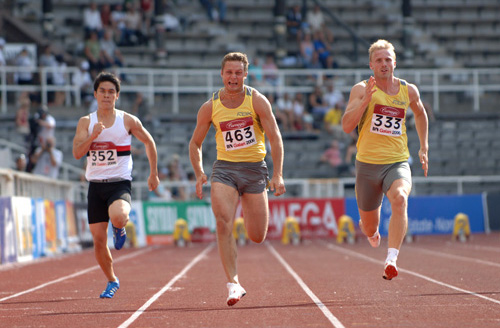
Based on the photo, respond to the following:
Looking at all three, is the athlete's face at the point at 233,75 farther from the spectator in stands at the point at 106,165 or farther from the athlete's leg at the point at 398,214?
the athlete's leg at the point at 398,214

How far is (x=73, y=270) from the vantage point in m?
15.7

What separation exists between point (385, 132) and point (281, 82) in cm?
1989

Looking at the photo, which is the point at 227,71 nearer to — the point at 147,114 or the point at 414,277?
the point at 414,277

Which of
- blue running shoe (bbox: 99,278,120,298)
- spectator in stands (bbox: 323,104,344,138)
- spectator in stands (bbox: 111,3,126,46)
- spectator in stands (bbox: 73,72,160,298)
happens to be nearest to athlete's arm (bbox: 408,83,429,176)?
spectator in stands (bbox: 73,72,160,298)

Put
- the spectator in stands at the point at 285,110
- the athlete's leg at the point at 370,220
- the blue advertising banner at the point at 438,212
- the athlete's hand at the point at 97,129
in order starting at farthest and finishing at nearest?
the spectator in stands at the point at 285,110, the blue advertising banner at the point at 438,212, the athlete's leg at the point at 370,220, the athlete's hand at the point at 97,129

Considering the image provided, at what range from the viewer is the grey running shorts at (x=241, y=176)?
30.1 feet

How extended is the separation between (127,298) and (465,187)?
19722mm

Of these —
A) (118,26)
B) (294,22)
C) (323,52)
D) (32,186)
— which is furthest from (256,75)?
(32,186)

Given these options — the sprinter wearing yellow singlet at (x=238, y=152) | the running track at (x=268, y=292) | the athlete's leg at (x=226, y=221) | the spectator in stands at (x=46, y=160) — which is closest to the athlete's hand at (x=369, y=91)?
the sprinter wearing yellow singlet at (x=238, y=152)

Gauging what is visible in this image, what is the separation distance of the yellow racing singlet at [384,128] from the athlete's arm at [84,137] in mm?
2510

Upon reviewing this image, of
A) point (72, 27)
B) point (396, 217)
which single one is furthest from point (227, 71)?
point (72, 27)

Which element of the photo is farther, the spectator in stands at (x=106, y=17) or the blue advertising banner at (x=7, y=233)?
the spectator in stands at (x=106, y=17)

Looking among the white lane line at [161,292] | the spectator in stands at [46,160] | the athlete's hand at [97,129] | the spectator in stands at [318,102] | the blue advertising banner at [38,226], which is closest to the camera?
the white lane line at [161,292]

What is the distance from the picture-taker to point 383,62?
9789mm
